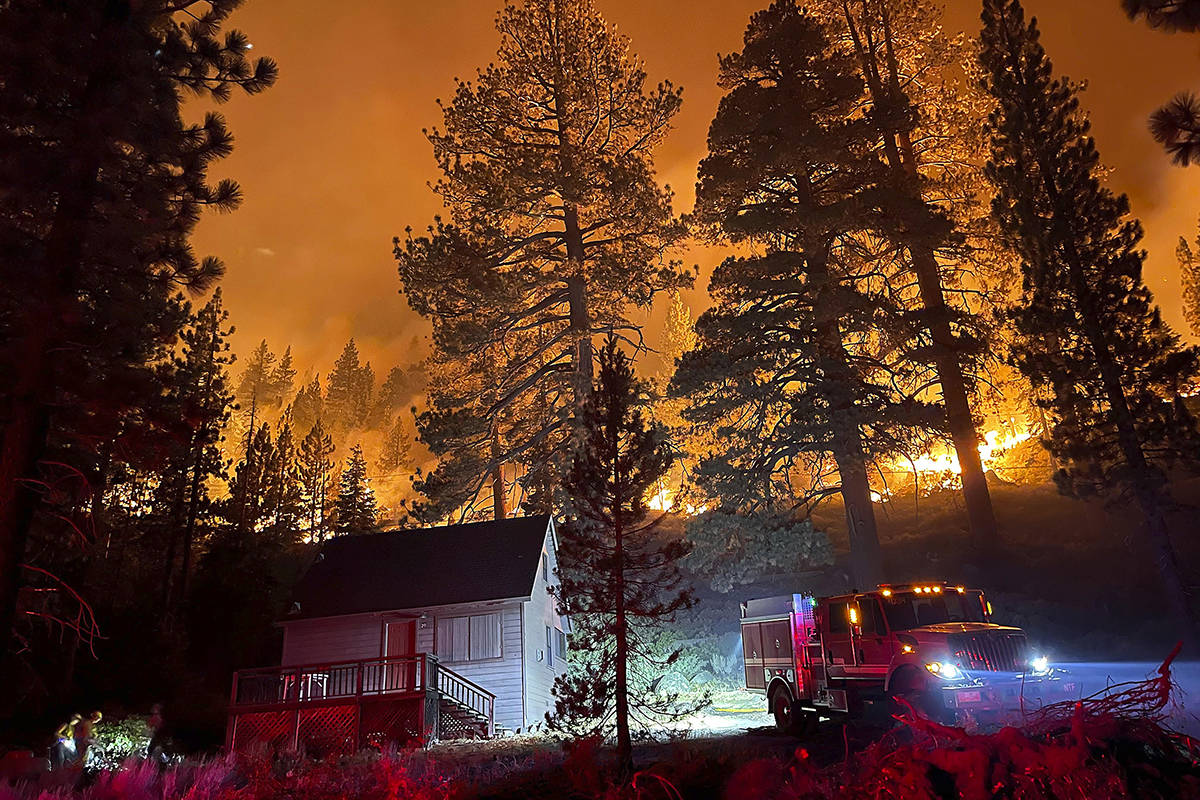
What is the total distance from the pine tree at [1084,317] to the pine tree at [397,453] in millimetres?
67313

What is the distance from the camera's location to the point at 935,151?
1168 inches

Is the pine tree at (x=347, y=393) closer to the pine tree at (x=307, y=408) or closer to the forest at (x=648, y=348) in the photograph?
the pine tree at (x=307, y=408)

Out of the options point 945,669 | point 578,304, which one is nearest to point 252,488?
point 578,304

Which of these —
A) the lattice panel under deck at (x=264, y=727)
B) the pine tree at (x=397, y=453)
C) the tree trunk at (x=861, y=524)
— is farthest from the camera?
the pine tree at (x=397, y=453)

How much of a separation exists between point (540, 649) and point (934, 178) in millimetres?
22839

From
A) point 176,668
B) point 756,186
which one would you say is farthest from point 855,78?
point 176,668

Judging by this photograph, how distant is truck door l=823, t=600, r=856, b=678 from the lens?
1371 centimetres

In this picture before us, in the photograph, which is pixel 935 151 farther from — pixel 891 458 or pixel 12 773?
pixel 12 773

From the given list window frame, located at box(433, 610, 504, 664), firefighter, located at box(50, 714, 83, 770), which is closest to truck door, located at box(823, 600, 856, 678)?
window frame, located at box(433, 610, 504, 664)

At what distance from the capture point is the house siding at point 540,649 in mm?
24156

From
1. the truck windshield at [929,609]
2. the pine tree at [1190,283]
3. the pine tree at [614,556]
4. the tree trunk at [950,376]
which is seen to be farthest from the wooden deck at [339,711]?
the pine tree at [1190,283]

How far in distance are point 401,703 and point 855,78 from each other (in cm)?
2502

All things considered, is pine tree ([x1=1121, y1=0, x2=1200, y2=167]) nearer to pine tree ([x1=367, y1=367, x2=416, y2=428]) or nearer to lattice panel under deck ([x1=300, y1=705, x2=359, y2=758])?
lattice panel under deck ([x1=300, y1=705, x2=359, y2=758])

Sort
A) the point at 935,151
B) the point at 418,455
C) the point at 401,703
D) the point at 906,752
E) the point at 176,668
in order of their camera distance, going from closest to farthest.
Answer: the point at 906,752 < the point at 401,703 < the point at 176,668 < the point at 935,151 < the point at 418,455
